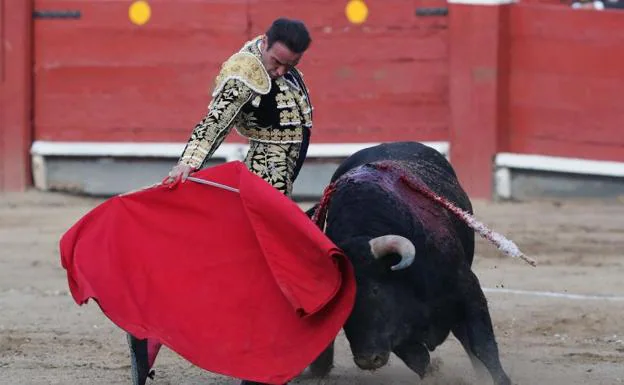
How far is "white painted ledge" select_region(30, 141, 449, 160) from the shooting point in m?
7.54

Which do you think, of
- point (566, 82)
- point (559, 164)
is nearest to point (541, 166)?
point (559, 164)

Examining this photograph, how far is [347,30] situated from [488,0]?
0.77m

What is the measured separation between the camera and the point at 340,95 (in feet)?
25.0

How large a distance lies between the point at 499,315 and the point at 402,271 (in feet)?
4.83

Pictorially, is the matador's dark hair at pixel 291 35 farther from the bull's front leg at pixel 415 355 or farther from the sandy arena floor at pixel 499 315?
the sandy arena floor at pixel 499 315

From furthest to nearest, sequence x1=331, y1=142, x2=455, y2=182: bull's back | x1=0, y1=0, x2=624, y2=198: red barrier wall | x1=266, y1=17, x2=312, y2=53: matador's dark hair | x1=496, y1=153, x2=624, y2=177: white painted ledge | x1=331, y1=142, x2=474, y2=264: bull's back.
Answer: x1=0, y1=0, x2=624, y2=198: red barrier wall → x1=496, y1=153, x2=624, y2=177: white painted ledge → x1=331, y1=142, x2=455, y2=182: bull's back → x1=331, y1=142, x2=474, y2=264: bull's back → x1=266, y1=17, x2=312, y2=53: matador's dark hair

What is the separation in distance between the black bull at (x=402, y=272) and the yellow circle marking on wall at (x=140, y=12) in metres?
4.09

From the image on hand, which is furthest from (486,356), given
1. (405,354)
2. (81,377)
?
(81,377)

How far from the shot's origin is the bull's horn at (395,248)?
10.9ft

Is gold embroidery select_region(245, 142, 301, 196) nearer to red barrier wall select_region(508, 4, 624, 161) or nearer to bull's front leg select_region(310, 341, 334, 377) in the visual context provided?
bull's front leg select_region(310, 341, 334, 377)

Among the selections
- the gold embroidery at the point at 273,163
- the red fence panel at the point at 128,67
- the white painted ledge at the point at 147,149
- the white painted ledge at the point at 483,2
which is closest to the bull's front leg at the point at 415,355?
the gold embroidery at the point at 273,163

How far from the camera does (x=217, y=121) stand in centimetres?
357

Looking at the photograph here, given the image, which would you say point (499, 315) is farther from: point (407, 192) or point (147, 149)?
point (147, 149)

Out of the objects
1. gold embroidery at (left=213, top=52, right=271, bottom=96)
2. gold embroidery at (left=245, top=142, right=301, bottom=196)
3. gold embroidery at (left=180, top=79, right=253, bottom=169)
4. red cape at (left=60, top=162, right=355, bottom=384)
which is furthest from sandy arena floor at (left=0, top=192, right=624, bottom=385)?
gold embroidery at (left=213, top=52, right=271, bottom=96)
